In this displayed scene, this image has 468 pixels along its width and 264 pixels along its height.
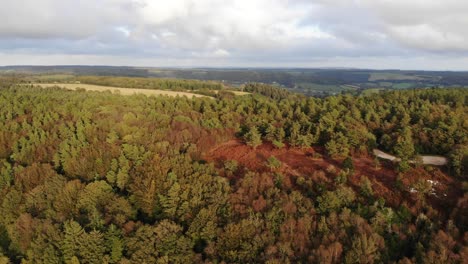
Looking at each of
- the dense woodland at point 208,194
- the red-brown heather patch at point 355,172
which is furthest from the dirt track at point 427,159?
the red-brown heather patch at point 355,172

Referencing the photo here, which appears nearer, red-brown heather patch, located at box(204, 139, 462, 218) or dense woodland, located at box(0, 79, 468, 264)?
dense woodland, located at box(0, 79, 468, 264)

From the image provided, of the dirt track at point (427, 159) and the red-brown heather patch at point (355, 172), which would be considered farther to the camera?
the dirt track at point (427, 159)

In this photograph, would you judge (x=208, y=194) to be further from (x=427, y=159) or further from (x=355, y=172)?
(x=427, y=159)

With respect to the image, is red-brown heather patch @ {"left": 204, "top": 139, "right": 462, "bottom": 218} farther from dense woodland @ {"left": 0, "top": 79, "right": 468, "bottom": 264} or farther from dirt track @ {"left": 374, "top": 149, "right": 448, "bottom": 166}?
dirt track @ {"left": 374, "top": 149, "right": 448, "bottom": 166}

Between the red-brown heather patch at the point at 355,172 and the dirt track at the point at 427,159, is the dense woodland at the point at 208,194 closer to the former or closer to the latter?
the red-brown heather patch at the point at 355,172

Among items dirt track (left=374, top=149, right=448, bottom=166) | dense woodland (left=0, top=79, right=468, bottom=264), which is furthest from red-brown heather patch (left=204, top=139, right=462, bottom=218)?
dirt track (left=374, top=149, right=448, bottom=166)

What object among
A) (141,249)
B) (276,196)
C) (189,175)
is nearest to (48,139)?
(189,175)

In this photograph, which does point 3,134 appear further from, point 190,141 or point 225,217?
point 225,217

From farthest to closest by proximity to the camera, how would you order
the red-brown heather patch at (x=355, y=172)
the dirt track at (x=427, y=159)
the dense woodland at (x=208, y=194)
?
the dirt track at (x=427, y=159) < the red-brown heather patch at (x=355, y=172) < the dense woodland at (x=208, y=194)

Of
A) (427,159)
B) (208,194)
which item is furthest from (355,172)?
(208,194)
